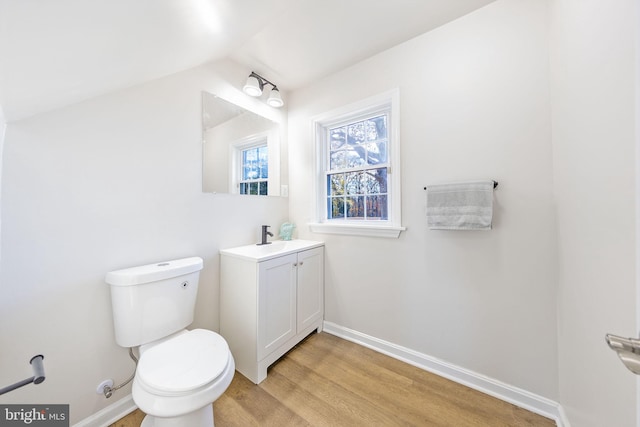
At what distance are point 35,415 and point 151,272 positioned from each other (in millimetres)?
769

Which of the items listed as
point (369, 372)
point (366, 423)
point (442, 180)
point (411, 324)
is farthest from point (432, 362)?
point (442, 180)

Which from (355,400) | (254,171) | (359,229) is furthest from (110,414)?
(359,229)

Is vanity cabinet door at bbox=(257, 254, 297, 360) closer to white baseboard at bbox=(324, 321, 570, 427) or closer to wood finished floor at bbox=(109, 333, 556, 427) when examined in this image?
wood finished floor at bbox=(109, 333, 556, 427)

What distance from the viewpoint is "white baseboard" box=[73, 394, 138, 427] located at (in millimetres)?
1190

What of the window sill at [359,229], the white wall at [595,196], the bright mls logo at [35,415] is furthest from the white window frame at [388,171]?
the bright mls logo at [35,415]

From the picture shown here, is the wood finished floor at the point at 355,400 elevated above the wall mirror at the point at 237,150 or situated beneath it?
situated beneath

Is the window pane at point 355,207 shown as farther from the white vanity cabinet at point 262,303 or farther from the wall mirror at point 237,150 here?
the wall mirror at point 237,150

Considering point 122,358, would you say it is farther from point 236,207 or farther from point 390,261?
point 390,261

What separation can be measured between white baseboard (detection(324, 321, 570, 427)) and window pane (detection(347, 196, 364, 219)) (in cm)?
102

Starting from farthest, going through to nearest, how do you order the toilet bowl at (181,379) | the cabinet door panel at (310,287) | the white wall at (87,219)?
1. the cabinet door panel at (310,287)
2. the white wall at (87,219)
3. the toilet bowl at (181,379)

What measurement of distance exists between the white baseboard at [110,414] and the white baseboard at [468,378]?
1509 millimetres

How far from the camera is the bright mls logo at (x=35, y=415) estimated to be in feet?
3.27

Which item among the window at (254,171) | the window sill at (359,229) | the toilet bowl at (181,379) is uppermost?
the window at (254,171)

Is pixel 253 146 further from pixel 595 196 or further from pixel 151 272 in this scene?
pixel 595 196
